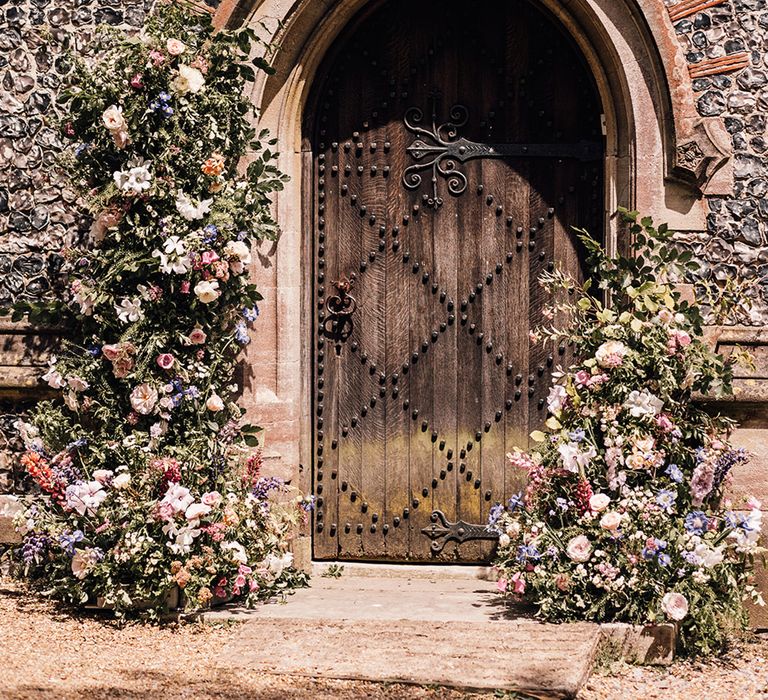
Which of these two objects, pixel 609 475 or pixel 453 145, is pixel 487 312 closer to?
pixel 453 145

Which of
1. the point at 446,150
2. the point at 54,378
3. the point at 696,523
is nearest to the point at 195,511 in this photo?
the point at 54,378

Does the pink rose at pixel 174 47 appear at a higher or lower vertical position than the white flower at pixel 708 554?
higher

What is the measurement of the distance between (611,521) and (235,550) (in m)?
1.69

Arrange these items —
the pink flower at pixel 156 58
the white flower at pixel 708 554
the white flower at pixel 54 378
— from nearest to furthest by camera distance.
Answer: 1. the white flower at pixel 708 554
2. the pink flower at pixel 156 58
3. the white flower at pixel 54 378

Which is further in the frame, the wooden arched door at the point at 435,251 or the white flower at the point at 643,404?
the wooden arched door at the point at 435,251

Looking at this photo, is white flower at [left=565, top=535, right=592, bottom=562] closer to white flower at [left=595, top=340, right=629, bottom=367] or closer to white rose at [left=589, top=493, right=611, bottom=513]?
white rose at [left=589, top=493, right=611, bottom=513]

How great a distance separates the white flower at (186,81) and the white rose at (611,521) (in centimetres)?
271

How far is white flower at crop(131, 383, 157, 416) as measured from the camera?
213 inches

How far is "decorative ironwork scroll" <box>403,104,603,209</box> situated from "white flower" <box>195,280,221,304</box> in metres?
1.35

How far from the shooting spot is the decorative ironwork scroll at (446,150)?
6.23 metres

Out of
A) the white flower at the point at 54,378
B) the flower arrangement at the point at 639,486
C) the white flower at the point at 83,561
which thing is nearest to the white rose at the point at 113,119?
the white flower at the point at 54,378

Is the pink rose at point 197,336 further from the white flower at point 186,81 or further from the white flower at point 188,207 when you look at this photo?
the white flower at point 186,81

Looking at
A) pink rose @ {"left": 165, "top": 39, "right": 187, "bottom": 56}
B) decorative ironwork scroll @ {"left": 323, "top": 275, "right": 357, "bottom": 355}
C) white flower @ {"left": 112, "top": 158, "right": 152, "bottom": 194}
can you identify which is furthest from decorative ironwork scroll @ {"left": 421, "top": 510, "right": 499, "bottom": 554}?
pink rose @ {"left": 165, "top": 39, "right": 187, "bottom": 56}

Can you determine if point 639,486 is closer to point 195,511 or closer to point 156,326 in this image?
point 195,511
